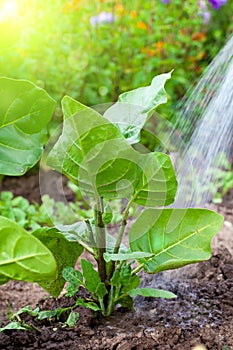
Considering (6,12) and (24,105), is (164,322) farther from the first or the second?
(6,12)

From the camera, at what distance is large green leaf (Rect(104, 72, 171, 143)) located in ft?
5.24

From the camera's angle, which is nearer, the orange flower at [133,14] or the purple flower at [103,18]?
the purple flower at [103,18]

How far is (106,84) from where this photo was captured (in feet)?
13.1

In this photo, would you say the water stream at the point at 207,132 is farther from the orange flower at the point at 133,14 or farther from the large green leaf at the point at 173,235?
the orange flower at the point at 133,14

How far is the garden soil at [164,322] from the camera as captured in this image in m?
1.58

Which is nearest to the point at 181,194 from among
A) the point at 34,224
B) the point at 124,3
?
the point at 34,224

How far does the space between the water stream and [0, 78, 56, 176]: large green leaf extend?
883 millimetres

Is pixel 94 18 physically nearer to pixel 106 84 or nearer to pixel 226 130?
pixel 106 84

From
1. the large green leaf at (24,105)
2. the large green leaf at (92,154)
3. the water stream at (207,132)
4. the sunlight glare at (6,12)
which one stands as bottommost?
the water stream at (207,132)

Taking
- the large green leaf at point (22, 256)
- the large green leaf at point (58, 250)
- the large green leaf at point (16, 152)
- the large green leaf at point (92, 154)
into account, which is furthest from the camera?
the large green leaf at point (58, 250)

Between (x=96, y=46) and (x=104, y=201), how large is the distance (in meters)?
2.42

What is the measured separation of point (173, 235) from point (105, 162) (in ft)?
0.93

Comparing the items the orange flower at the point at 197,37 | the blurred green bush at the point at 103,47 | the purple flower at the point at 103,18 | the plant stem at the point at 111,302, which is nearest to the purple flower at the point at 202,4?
the blurred green bush at the point at 103,47

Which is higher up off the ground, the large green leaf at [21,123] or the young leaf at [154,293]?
the large green leaf at [21,123]
